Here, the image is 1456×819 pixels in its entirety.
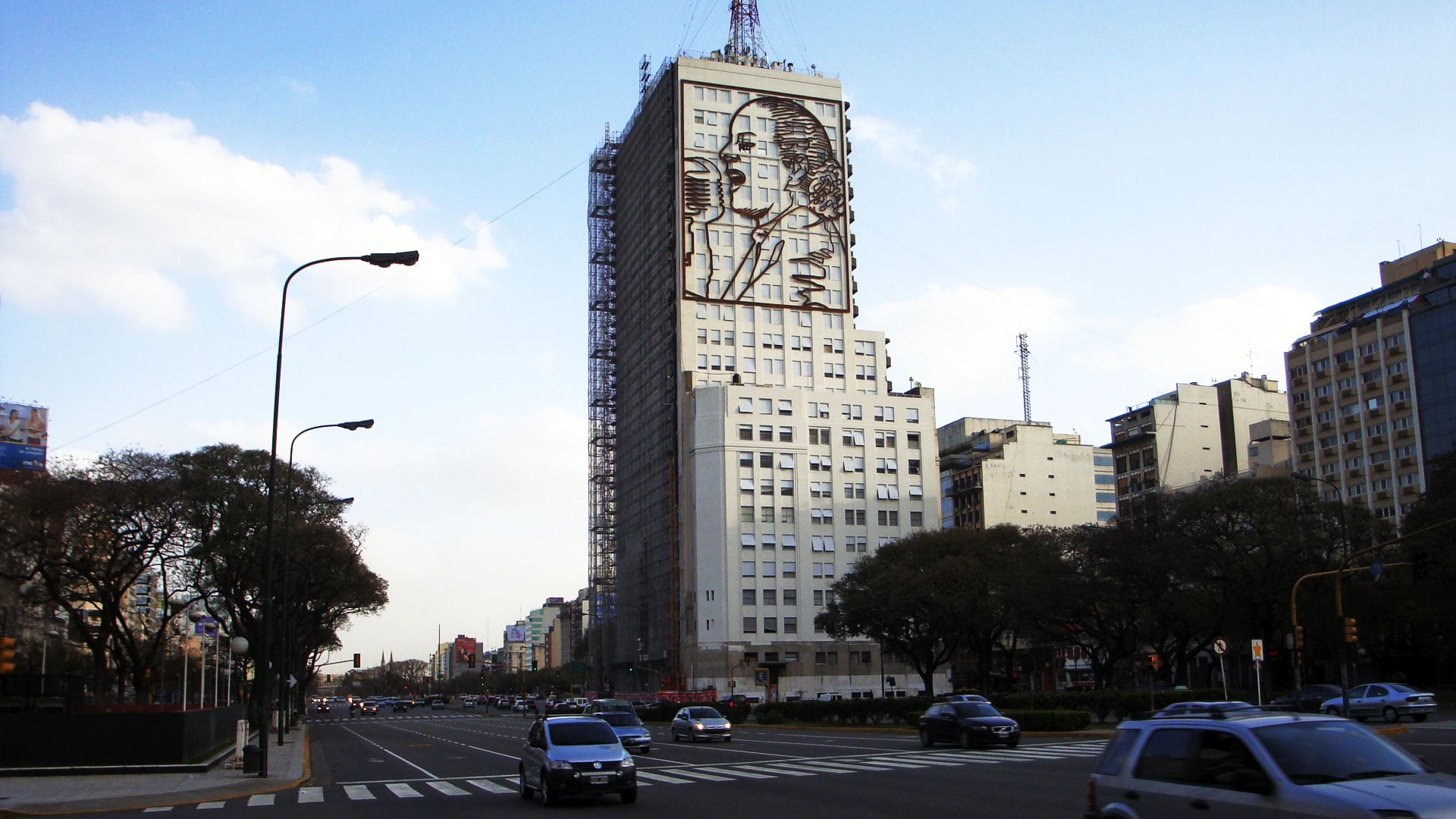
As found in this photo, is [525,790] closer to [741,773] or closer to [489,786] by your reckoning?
[489,786]

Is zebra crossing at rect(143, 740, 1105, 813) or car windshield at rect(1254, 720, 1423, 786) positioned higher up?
car windshield at rect(1254, 720, 1423, 786)

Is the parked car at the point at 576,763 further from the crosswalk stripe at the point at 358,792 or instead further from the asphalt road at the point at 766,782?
the crosswalk stripe at the point at 358,792

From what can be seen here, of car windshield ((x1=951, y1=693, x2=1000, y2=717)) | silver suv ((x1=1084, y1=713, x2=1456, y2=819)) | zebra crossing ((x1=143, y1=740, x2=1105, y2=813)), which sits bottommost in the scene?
zebra crossing ((x1=143, y1=740, x2=1105, y2=813))

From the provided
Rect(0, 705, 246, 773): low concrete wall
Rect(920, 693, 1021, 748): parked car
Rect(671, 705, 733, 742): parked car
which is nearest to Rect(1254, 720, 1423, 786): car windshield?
Rect(920, 693, 1021, 748): parked car

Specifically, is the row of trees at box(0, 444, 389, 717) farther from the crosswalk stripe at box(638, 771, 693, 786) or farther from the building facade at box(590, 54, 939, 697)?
the building facade at box(590, 54, 939, 697)

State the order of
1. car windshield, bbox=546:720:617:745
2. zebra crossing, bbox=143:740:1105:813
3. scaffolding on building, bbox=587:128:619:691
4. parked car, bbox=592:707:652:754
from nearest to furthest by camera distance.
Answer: car windshield, bbox=546:720:617:745, zebra crossing, bbox=143:740:1105:813, parked car, bbox=592:707:652:754, scaffolding on building, bbox=587:128:619:691

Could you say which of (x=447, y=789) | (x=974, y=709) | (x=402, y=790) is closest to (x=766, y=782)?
(x=447, y=789)

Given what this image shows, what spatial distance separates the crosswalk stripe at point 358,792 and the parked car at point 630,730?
9.77 metres

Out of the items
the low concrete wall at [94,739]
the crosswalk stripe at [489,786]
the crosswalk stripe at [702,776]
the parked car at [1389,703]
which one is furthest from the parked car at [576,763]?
the parked car at [1389,703]

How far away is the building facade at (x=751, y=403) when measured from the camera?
10712 centimetres

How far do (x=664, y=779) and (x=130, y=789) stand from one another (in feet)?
39.4

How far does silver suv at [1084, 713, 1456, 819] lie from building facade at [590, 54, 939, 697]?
305 ft

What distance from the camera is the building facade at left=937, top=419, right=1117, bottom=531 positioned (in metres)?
153

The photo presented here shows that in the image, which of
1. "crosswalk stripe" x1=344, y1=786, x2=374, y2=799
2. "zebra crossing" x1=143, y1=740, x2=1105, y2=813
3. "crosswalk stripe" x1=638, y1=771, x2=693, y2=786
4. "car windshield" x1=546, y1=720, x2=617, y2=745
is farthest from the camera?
"crosswalk stripe" x1=638, y1=771, x2=693, y2=786
